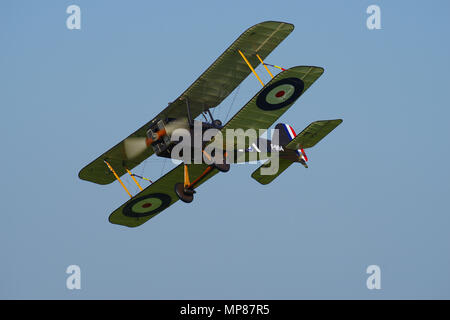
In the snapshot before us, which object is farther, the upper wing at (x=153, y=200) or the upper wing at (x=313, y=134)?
the upper wing at (x=153, y=200)

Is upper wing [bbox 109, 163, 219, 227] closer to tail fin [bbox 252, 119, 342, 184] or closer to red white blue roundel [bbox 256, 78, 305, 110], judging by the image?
tail fin [bbox 252, 119, 342, 184]

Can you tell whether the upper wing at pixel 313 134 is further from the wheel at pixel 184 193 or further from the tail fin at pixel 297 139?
the wheel at pixel 184 193

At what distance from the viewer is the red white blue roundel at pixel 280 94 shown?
22938 mm

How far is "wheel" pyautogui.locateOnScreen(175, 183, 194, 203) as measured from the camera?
24953 millimetres

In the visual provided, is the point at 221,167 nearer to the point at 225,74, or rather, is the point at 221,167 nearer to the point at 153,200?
the point at 225,74

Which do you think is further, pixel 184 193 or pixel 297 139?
pixel 297 139

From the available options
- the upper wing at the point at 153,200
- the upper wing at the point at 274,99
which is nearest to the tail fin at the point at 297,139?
the upper wing at the point at 274,99

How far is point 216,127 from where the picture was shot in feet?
80.5

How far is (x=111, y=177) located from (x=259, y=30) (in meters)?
6.34

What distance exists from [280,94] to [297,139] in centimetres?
265

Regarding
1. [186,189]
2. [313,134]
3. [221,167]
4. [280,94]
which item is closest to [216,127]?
[221,167]
